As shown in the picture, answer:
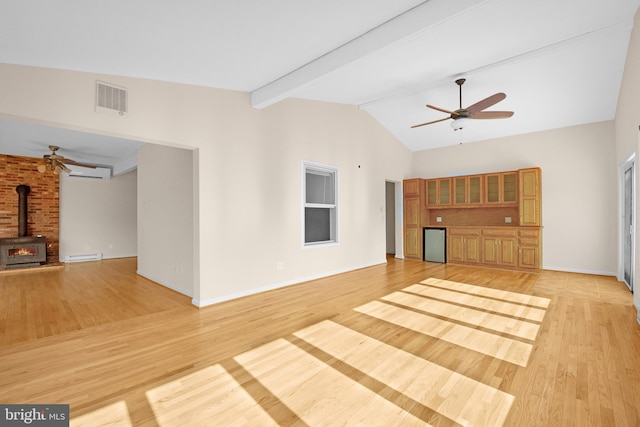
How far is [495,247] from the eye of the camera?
20.5ft

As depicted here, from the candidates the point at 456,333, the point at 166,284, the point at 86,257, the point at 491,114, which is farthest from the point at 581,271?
the point at 86,257

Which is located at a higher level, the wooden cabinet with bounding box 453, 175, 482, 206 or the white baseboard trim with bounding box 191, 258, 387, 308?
the wooden cabinet with bounding box 453, 175, 482, 206

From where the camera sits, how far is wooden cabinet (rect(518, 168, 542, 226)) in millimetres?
5871

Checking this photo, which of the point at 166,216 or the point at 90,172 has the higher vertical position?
the point at 90,172

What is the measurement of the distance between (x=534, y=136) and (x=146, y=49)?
7175mm

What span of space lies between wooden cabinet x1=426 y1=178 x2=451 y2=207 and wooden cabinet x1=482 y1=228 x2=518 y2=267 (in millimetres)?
1177

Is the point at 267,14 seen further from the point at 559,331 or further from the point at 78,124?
the point at 559,331

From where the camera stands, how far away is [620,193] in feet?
16.8

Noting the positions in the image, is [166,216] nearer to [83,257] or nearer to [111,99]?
[111,99]

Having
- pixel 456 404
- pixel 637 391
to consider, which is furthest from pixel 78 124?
pixel 637 391

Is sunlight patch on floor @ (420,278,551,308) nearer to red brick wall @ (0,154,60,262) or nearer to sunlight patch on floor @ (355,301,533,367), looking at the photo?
sunlight patch on floor @ (355,301,533,367)

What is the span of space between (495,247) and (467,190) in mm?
1421

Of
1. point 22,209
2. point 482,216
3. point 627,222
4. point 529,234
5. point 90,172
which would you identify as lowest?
point 529,234

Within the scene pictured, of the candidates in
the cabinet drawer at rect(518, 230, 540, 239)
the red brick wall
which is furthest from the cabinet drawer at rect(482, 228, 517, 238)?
the red brick wall
